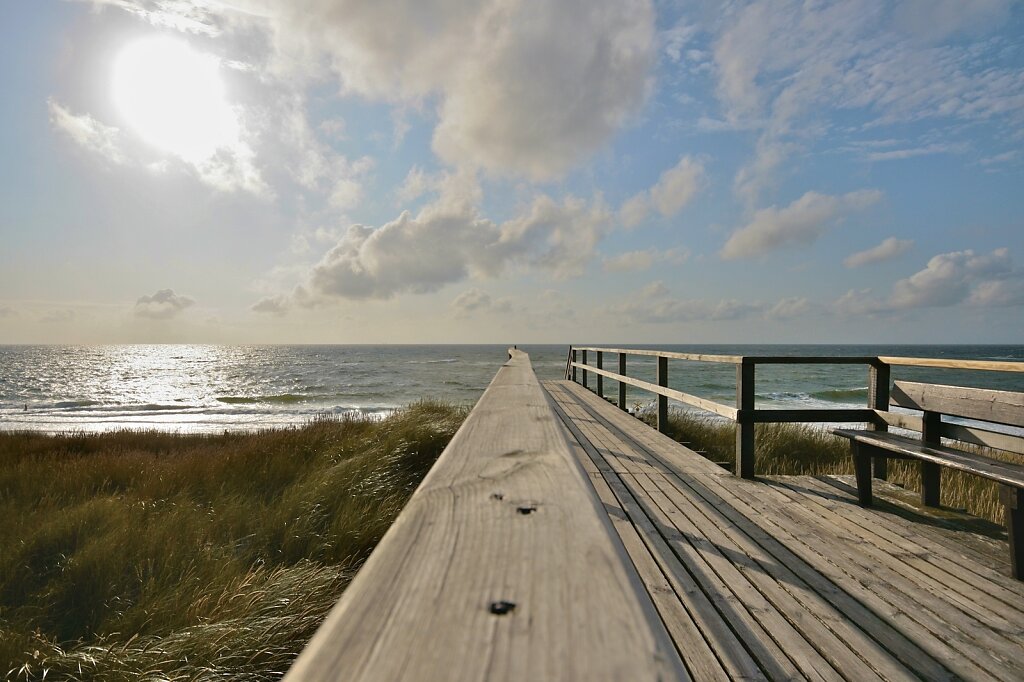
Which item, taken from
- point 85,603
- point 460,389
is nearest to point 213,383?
point 460,389

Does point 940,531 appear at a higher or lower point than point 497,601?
lower

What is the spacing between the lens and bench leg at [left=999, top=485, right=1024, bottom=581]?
243 centimetres

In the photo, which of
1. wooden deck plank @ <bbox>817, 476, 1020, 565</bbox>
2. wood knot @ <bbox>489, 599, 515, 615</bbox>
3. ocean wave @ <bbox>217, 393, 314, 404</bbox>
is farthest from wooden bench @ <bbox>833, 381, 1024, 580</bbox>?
ocean wave @ <bbox>217, 393, 314, 404</bbox>

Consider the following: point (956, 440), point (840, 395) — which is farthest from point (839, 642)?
point (840, 395)

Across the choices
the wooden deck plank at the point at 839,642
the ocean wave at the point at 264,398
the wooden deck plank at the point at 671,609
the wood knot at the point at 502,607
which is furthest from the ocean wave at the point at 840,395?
the wood knot at the point at 502,607

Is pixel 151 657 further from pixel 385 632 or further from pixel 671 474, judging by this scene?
pixel 671 474

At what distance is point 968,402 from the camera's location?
3.10m

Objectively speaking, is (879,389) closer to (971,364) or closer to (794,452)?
(971,364)

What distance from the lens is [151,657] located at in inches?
93.1

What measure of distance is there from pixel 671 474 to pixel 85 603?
4295 millimetres

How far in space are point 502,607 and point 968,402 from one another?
3853mm

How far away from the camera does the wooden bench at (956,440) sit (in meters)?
2.45

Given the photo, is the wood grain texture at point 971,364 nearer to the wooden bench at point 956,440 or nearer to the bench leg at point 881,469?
the wooden bench at point 956,440

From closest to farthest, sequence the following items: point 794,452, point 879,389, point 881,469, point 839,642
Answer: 1. point 839,642
2. point 879,389
3. point 881,469
4. point 794,452
